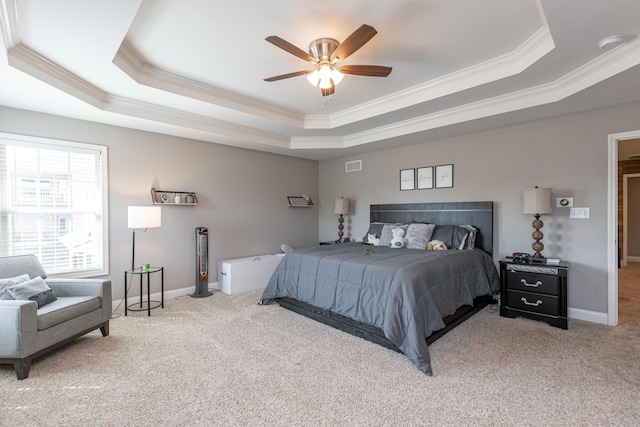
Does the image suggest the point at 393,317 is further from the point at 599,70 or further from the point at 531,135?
the point at 531,135

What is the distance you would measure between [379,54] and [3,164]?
4158 millimetres

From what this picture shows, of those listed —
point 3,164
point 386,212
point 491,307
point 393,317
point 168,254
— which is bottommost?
point 491,307

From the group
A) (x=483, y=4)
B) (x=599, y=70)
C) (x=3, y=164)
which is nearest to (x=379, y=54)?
(x=483, y=4)

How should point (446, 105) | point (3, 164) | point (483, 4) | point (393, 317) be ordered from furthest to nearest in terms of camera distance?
point (446, 105)
point (3, 164)
point (393, 317)
point (483, 4)

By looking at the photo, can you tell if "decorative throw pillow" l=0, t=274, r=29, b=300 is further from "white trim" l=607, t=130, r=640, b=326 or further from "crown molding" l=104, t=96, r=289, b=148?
"white trim" l=607, t=130, r=640, b=326

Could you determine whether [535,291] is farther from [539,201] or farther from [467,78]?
[467,78]

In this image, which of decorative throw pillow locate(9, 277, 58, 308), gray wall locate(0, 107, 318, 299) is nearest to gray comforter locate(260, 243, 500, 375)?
gray wall locate(0, 107, 318, 299)

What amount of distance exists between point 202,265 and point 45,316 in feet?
6.97

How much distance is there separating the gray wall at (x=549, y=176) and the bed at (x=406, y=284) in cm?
26

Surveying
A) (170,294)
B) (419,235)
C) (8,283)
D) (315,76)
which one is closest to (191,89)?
(315,76)

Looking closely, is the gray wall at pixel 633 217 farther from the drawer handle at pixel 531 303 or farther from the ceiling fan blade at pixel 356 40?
the ceiling fan blade at pixel 356 40

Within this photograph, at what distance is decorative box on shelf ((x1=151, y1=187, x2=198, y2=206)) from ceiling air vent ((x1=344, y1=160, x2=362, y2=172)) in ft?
9.54

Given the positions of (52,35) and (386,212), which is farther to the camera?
(386,212)

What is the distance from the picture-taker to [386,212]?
5.47 m
